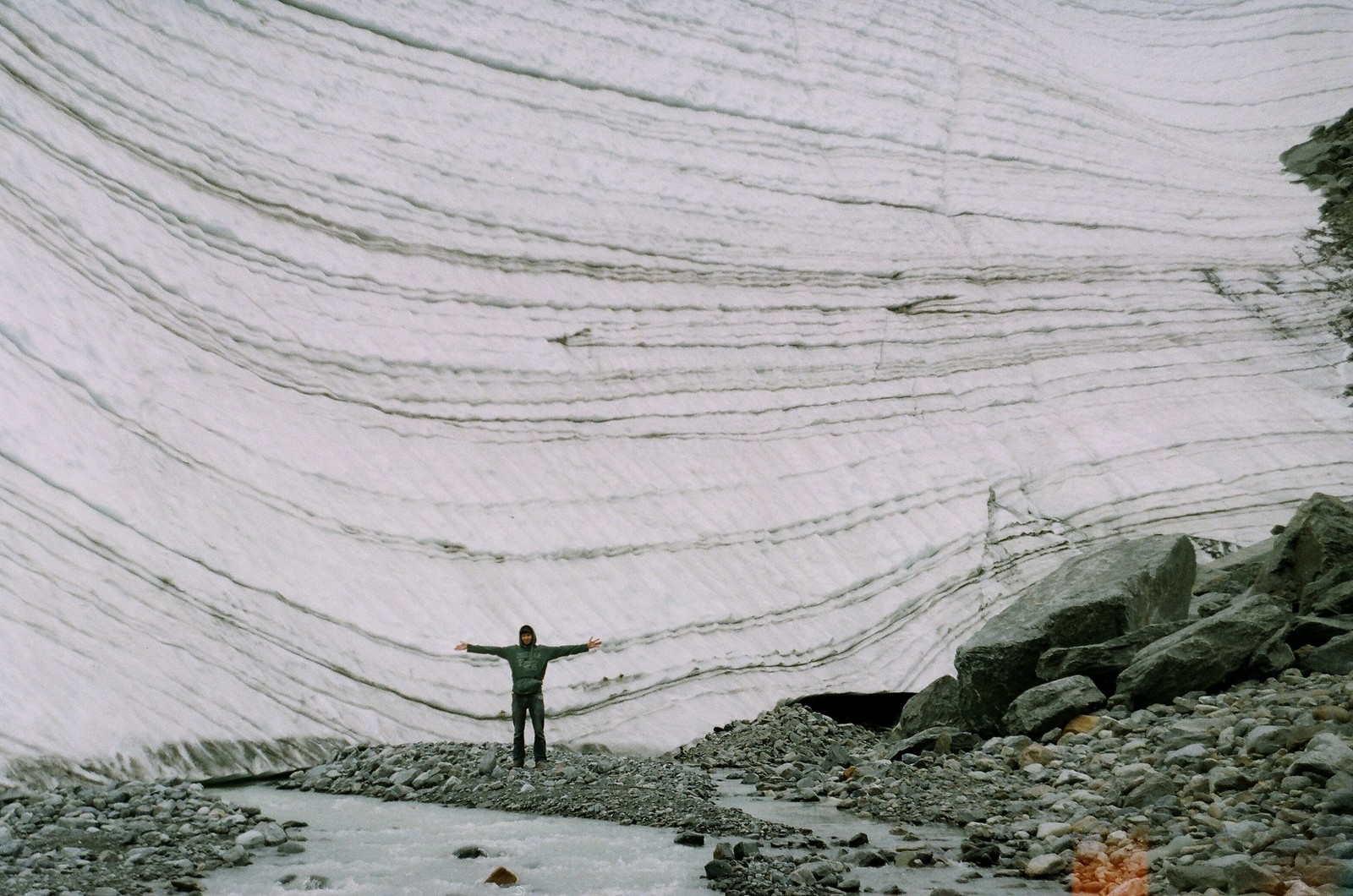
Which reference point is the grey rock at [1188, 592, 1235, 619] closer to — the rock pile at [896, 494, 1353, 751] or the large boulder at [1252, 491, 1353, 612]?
the rock pile at [896, 494, 1353, 751]

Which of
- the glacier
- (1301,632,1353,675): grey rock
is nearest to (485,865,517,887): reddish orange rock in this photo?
the glacier

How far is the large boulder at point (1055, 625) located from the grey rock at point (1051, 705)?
0.33 m

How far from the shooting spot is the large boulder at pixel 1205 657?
7.29 m

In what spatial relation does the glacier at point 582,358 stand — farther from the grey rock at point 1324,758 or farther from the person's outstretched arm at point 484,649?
the grey rock at point 1324,758

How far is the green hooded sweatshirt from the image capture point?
24.3 feet

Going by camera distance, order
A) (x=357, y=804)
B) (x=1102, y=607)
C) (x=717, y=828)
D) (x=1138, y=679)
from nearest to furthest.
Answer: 1. (x=717, y=828)
2. (x=357, y=804)
3. (x=1138, y=679)
4. (x=1102, y=607)

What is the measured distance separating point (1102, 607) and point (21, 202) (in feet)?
26.0

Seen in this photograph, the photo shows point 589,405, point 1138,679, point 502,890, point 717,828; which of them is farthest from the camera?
point 589,405

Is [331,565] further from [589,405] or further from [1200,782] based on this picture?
[1200,782]

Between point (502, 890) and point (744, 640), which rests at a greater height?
point (744, 640)

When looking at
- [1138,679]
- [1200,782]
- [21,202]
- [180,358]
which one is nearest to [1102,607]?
[1138,679]

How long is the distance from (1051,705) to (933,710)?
1.21 m

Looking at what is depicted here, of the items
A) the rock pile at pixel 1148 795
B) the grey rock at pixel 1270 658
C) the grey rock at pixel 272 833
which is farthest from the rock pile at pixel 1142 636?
the grey rock at pixel 272 833

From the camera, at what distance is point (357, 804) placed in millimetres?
6699
